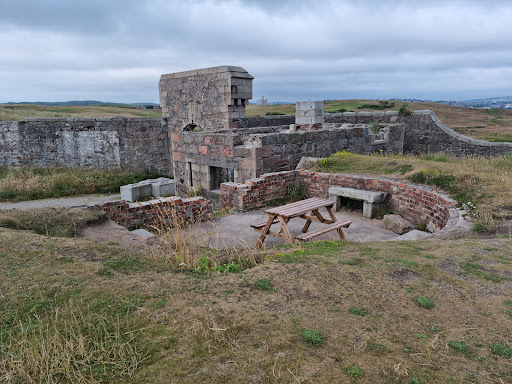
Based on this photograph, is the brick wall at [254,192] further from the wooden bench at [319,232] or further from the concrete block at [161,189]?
the concrete block at [161,189]

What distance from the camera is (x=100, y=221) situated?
22.2ft

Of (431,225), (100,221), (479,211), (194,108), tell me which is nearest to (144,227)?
(100,221)

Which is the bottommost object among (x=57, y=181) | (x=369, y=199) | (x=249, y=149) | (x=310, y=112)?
(x=57, y=181)

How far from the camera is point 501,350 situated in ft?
9.29

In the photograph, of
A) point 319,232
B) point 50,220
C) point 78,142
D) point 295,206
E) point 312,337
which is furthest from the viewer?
point 78,142

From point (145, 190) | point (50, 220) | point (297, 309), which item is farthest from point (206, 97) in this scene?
point (297, 309)

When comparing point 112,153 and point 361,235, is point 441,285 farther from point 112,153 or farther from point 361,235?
point 112,153

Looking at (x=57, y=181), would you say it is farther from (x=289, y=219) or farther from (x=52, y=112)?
(x=52, y=112)

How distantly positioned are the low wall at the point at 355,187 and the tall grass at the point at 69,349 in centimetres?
553

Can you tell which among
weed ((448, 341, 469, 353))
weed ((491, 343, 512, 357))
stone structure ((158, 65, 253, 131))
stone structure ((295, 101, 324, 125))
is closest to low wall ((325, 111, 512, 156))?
stone structure ((295, 101, 324, 125))

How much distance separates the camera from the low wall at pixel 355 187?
23.3ft

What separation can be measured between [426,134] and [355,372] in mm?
17422

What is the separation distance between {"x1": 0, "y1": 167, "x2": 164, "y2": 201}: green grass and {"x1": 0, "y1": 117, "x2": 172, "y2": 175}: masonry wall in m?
0.52

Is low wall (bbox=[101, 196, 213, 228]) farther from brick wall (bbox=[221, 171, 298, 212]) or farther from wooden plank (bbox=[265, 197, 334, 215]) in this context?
wooden plank (bbox=[265, 197, 334, 215])
